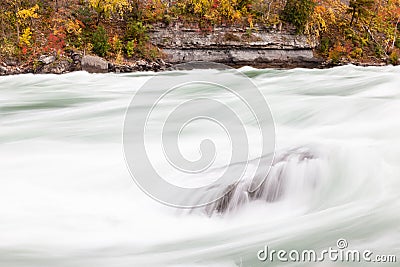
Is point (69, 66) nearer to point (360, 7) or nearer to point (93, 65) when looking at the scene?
point (93, 65)

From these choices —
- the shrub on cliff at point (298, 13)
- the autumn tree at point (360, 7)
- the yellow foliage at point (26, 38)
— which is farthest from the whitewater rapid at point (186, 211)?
the autumn tree at point (360, 7)

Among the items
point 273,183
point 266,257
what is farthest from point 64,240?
point 273,183

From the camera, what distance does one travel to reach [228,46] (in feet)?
77.5

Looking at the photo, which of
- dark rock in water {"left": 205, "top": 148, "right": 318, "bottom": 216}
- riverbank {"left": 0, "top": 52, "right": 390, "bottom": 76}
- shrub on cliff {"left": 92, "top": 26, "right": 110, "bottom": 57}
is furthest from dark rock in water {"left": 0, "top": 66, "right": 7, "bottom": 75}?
dark rock in water {"left": 205, "top": 148, "right": 318, "bottom": 216}

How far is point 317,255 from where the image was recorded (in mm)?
2348

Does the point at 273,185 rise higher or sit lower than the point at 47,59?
higher

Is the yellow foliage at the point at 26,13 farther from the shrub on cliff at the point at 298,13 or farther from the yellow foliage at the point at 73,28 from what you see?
the shrub on cliff at the point at 298,13

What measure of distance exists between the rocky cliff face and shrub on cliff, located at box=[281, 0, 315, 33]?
5.02ft

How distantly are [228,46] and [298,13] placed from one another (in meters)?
5.32

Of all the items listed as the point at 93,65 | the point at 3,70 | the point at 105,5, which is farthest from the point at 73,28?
the point at 3,70

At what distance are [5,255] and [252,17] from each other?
80.6 feet

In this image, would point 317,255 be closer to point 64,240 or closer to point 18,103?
point 64,240

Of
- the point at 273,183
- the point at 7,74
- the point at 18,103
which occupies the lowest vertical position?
the point at 7,74

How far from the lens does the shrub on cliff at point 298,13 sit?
25.2 meters
